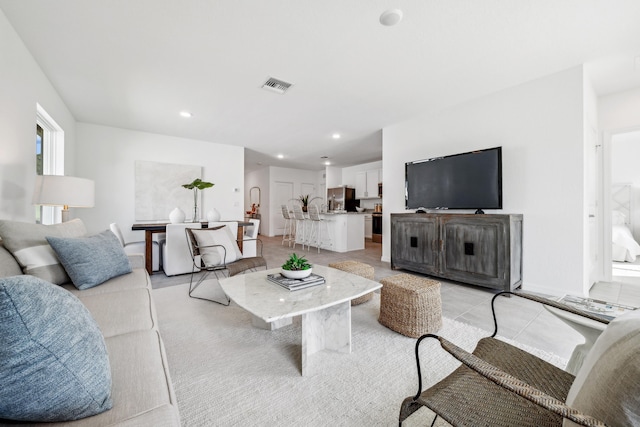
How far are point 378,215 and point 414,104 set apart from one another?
176 inches

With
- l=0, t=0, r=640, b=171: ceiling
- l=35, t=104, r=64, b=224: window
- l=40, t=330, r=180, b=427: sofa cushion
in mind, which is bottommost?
l=40, t=330, r=180, b=427: sofa cushion

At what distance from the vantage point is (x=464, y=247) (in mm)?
3215

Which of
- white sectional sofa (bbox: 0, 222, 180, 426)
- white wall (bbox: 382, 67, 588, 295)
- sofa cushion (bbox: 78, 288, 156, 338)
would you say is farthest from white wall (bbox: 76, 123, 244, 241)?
white wall (bbox: 382, 67, 588, 295)

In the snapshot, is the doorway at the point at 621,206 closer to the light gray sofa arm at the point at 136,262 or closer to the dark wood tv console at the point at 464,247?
the dark wood tv console at the point at 464,247

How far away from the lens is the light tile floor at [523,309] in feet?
6.38

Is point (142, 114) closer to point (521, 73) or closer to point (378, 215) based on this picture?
point (521, 73)

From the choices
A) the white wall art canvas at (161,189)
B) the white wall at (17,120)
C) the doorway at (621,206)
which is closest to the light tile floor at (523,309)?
the doorway at (621,206)

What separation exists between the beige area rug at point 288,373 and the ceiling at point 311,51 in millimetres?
2490

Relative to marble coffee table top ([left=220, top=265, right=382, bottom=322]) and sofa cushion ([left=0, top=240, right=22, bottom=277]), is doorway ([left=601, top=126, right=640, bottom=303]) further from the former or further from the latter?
sofa cushion ([left=0, top=240, right=22, bottom=277])

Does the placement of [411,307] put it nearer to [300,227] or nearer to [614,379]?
[614,379]

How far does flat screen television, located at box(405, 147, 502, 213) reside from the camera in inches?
127

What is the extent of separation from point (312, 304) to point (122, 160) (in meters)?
5.24

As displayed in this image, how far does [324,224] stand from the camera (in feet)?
20.8

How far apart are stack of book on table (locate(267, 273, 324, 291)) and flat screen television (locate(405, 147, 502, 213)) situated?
2577 millimetres
